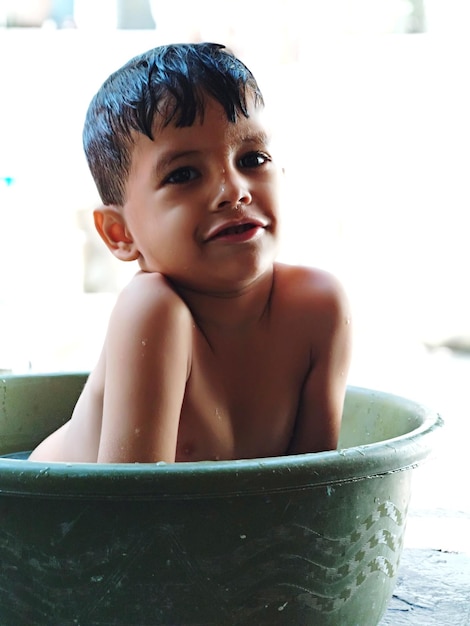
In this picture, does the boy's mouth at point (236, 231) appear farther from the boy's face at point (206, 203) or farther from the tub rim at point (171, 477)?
the tub rim at point (171, 477)

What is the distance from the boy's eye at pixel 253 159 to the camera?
92cm

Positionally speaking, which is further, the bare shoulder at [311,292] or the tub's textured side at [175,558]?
the bare shoulder at [311,292]

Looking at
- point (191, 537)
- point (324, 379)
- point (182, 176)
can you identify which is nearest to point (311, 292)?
point (324, 379)

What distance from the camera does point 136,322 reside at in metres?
0.83

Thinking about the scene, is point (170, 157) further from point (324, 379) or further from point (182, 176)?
point (324, 379)

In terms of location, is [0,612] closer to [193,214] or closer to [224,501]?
[224,501]

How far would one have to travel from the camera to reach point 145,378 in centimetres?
81

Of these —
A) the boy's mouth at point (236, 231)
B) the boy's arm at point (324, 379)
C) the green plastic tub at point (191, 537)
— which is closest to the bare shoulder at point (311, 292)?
the boy's arm at point (324, 379)

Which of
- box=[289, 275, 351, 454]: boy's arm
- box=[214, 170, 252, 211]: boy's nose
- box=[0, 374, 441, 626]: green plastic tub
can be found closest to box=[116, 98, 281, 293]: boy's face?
box=[214, 170, 252, 211]: boy's nose

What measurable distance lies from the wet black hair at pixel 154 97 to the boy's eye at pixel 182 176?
0.15ft

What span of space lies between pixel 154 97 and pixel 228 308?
0.23 m

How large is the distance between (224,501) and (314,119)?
295 cm

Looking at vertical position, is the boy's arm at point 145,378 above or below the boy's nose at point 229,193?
below

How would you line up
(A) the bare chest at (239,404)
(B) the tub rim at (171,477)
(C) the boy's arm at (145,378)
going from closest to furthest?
(B) the tub rim at (171,477) < (C) the boy's arm at (145,378) < (A) the bare chest at (239,404)
